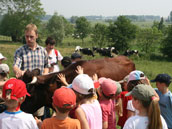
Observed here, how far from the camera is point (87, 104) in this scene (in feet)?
9.25

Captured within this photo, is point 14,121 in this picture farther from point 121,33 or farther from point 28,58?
point 121,33

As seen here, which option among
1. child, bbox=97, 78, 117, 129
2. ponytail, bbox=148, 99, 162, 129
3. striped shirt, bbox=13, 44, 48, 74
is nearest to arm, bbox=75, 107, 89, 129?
child, bbox=97, 78, 117, 129

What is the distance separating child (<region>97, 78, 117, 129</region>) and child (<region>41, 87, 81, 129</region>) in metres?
0.89

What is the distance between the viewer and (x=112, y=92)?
3.16 m

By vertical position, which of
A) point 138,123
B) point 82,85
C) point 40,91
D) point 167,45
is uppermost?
point 82,85

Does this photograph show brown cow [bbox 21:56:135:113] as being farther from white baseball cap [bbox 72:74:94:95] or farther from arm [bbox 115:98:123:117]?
white baseball cap [bbox 72:74:94:95]

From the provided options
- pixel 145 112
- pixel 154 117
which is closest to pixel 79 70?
pixel 145 112

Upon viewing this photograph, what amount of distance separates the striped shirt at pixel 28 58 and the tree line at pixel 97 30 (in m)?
30.2

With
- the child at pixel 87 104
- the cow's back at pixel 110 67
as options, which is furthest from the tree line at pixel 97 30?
the child at pixel 87 104

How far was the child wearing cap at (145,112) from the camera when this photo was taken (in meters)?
2.29

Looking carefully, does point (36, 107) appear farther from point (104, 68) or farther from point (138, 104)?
point (138, 104)

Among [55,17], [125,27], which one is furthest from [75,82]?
[55,17]

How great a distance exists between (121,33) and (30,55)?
34.1 meters

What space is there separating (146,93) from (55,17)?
5832cm
